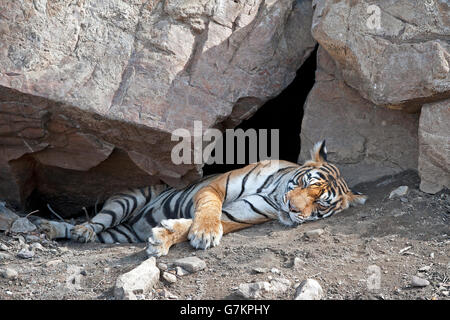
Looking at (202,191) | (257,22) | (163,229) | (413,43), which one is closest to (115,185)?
(202,191)

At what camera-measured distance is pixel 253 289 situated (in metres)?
3.10

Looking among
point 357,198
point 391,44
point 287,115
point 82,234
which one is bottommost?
point 82,234

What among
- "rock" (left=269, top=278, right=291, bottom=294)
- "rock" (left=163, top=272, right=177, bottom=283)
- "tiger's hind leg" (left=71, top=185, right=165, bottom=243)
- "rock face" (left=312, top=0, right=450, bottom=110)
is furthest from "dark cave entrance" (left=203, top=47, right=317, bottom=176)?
"rock" (left=269, top=278, right=291, bottom=294)

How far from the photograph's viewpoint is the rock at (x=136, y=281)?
10.1 ft

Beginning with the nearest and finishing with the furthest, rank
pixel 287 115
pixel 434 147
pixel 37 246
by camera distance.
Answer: pixel 37 246 < pixel 434 147 < pixel 287 115

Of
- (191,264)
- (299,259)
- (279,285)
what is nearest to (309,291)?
(279,285)

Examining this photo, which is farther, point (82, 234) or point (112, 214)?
point (112, 214)

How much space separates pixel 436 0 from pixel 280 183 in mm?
1748

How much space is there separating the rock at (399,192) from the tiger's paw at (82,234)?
7.45 feet

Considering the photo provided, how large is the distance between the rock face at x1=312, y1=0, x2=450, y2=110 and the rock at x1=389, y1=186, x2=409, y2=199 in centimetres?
58

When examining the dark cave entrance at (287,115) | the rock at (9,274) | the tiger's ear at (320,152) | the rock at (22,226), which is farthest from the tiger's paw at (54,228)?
the tiger's ear at (320,152)

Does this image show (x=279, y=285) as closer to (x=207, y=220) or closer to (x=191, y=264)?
(x=191, y=264)

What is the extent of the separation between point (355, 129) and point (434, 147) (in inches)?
30.2

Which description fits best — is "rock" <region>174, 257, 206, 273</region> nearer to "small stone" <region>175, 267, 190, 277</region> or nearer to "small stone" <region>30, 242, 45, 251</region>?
"small stone" <region>175, 267, 190, 277</region>
